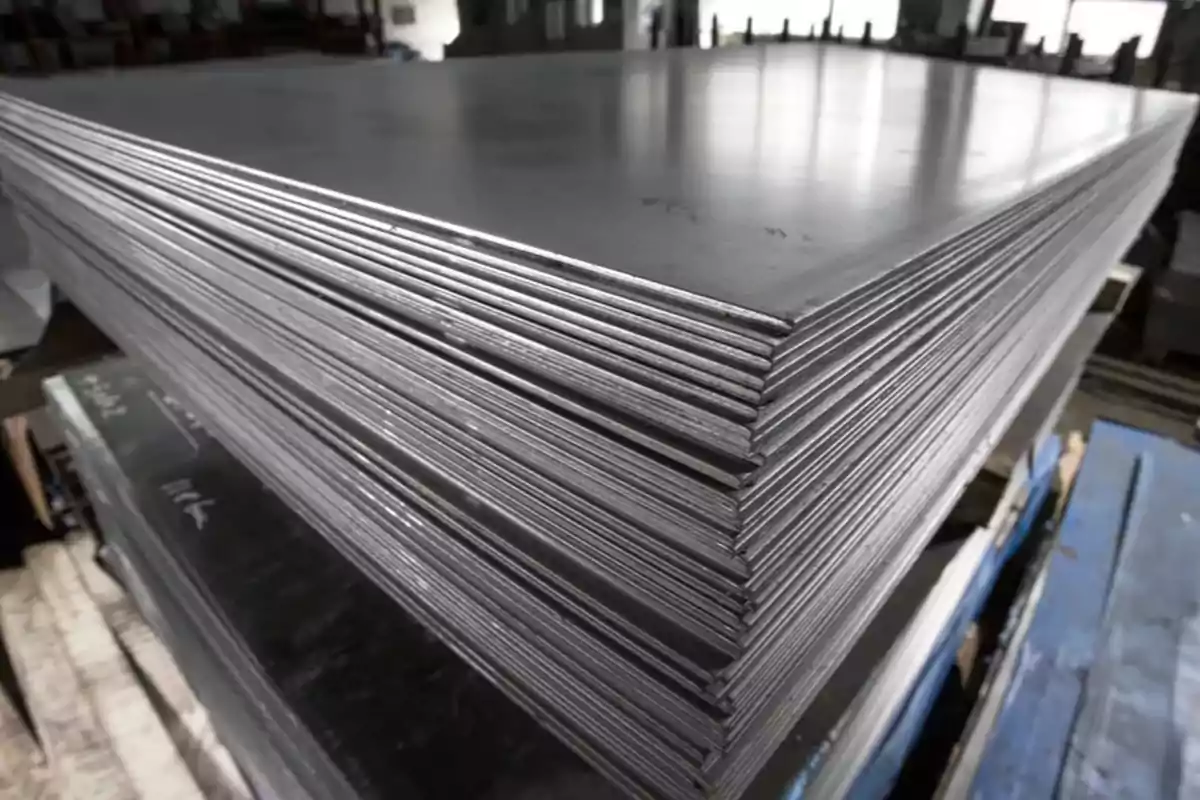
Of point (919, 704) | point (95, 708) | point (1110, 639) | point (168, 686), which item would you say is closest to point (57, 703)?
point (95, 708)

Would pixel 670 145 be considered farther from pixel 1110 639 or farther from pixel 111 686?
pixel 111 686

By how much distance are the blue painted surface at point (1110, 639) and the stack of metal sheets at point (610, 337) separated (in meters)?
0.43

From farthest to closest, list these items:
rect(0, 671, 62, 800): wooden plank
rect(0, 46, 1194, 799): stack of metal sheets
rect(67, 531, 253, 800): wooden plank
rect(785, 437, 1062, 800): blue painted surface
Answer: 1. rect(0, 671, 62, 800): wooden plank
2. rect(67, 531, 253, 800): wooden plank
3. rect(785, 437, 1062, 800): blue painted surface
4. rect(0, 46, 1194, 799): stack of metal sheets

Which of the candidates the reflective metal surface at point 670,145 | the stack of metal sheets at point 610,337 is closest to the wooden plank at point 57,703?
the stack of metal sheets at point 610,337

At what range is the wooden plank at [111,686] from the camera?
3.68 ft

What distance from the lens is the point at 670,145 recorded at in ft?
2.09

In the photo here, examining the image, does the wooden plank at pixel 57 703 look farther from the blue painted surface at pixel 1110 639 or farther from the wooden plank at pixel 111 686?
→ the blue painted surface at pixel 1110 639

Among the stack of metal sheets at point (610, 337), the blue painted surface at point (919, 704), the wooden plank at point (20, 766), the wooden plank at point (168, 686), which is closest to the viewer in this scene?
the stack of metal sheets at point (610, 337)

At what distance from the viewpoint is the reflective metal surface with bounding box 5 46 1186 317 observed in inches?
15.8

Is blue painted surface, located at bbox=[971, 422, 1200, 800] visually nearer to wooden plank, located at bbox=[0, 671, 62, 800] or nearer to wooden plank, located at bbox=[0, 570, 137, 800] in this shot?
wooden plank, located at bbox=[0, 570, 137, 800]

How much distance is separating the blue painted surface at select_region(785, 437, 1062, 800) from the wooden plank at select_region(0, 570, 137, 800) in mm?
971

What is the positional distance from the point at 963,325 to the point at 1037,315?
307mm

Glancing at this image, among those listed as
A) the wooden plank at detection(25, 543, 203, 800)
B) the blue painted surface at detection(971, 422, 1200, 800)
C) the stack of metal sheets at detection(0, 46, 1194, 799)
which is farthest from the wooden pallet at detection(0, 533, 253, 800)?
the blue painted surface at detection(971, 422, 1200, 800)

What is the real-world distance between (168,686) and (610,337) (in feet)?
4.00
